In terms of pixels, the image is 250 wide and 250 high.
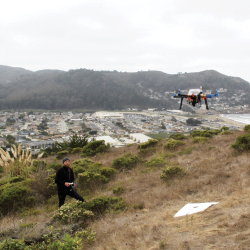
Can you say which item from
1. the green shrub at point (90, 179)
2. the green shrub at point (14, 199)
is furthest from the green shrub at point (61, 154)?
the green shrub at point (14, 199)

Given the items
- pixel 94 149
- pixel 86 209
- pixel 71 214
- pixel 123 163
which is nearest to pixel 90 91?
pixel 94 149

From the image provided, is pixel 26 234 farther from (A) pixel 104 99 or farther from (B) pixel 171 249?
(A) pixel 104 99

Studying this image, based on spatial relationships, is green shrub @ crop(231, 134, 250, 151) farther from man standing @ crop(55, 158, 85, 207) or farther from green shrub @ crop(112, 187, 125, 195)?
man standing @ crop(55, 158, 85, 207)

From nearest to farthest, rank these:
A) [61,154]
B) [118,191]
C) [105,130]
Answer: [118,191] → [61,154] → [105,130]

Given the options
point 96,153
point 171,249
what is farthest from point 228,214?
point 96,153

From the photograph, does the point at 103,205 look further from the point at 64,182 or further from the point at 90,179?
the point at 90,179

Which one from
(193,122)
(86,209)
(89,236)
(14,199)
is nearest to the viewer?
(89,236)
